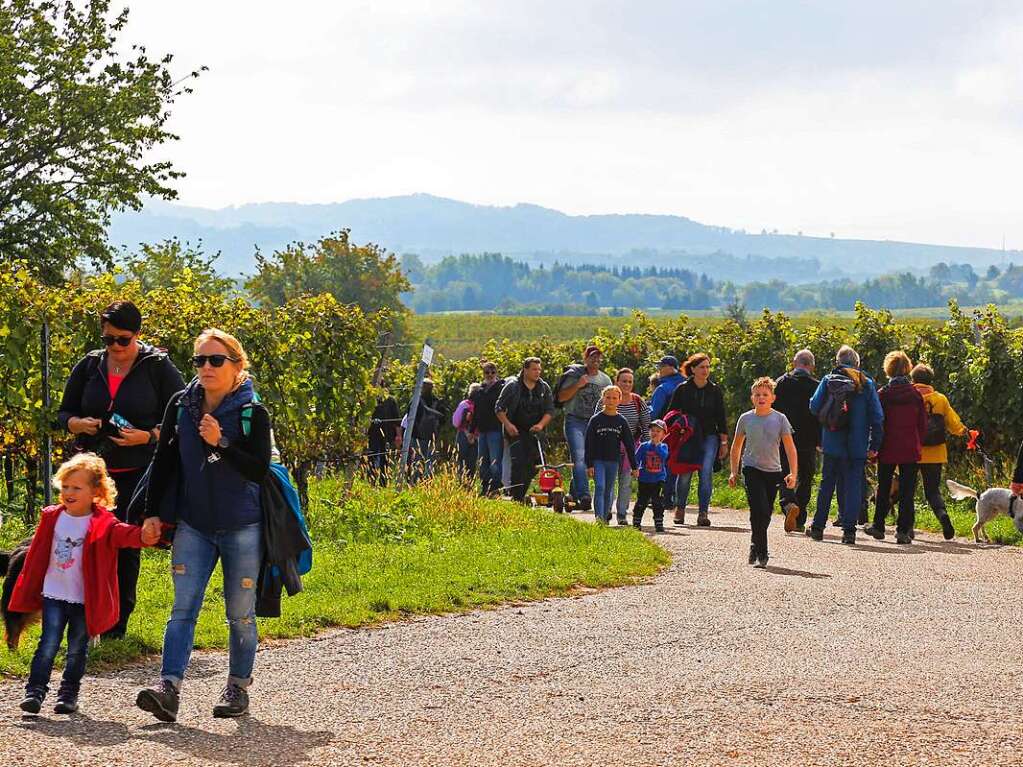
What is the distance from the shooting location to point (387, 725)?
22.0 ft

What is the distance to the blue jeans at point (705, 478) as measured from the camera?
1720 cm

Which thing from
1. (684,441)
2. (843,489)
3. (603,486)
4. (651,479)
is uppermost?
(684,441)

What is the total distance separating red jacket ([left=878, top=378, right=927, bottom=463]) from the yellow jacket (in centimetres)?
41

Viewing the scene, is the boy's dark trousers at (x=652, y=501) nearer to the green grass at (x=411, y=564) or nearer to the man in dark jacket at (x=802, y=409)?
the green grass at (x=411, y=564)

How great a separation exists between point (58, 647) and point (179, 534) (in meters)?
0.84

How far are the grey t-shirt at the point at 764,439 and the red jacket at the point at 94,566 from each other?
24.4 feet

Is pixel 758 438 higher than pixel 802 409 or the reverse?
the reverse

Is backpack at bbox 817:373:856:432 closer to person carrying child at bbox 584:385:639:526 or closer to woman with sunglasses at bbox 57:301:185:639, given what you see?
person carrying child at bbox 584:385:639:526

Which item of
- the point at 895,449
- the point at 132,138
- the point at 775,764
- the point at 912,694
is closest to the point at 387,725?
the point at 775,764

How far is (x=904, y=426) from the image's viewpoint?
15430 millimetres

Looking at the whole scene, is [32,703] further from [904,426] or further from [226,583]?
[904,426]

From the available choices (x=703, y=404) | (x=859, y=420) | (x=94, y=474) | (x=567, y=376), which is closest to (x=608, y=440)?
(x=703, y=404)

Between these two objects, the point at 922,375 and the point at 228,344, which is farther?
the point at 922,375

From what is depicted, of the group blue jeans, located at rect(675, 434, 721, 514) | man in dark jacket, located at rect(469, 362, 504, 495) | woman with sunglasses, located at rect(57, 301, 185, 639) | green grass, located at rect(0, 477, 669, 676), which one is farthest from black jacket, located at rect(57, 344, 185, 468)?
man in dark jacket, located at rect(469, 362, 504, 495)
